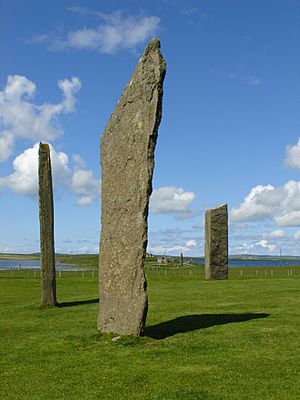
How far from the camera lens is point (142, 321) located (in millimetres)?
10711

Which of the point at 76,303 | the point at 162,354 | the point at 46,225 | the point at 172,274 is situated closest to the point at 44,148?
the point at 46,225

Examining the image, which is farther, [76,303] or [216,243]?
[216,243]

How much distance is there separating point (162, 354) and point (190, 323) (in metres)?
3.35

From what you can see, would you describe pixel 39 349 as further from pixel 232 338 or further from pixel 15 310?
pixel 15 310

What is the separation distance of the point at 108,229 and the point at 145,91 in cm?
313

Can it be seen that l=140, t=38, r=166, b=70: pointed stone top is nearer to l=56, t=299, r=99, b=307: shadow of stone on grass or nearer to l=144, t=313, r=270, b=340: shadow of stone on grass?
l=144, t=313, r=270, b=340: shadow of stone on grass

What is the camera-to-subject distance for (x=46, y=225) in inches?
686

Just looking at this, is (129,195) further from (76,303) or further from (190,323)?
(76,303)

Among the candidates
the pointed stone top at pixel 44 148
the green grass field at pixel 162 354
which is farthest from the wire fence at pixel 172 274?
the green grass field at pixel 162 354

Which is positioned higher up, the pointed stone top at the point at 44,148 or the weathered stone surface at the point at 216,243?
the pointed stone top at the point at 44,148

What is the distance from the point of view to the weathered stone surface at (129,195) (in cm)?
1071

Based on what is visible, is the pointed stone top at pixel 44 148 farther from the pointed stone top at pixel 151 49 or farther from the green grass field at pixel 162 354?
the pointed stone top at pixel 151 49

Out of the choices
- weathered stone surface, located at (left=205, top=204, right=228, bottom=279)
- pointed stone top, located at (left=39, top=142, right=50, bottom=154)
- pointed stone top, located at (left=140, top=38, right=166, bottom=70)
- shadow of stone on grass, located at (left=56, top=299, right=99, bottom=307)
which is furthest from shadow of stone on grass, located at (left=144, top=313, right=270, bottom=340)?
weathered stone surface, located at (left=205, top=204, right=228, bottom=279)

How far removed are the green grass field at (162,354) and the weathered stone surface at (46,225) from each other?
0.94 m
